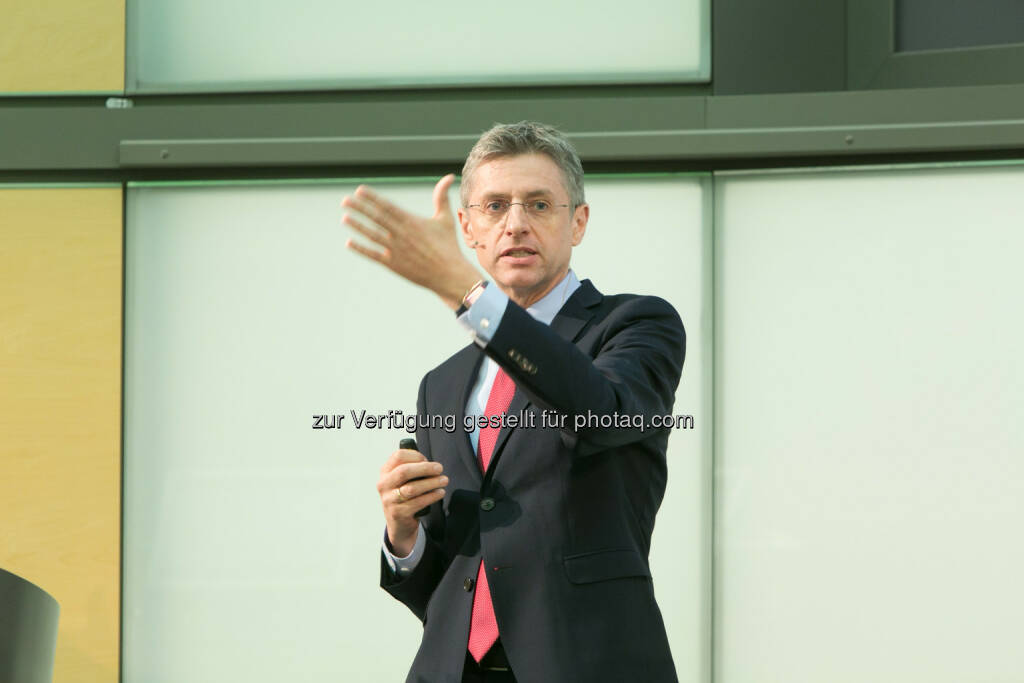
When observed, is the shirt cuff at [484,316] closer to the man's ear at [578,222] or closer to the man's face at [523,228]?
the man's face at [523,228]

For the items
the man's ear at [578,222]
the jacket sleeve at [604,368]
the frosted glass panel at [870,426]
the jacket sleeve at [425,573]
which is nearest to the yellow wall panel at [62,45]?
the frosted glass panel at [870,426]

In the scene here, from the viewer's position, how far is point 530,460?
208 cm

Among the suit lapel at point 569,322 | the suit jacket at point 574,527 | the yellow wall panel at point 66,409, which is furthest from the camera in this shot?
the yellow wall panel at point 66,409

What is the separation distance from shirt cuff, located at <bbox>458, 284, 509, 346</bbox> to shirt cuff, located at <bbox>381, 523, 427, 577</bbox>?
1.82ft

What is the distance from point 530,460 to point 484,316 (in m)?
0.38

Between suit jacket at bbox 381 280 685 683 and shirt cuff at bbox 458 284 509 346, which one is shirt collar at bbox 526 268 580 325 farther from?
shirt cuff at bbox 458 284 509 346

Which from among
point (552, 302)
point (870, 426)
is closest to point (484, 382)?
point (552, 302)

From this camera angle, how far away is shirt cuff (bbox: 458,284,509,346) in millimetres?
1780

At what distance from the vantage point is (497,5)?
4.87 m

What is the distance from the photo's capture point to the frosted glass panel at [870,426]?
446cm

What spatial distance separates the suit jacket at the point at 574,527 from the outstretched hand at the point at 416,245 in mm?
162

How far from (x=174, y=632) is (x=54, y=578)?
503 mm

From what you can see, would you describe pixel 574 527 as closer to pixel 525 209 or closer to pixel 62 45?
pixel 525 209

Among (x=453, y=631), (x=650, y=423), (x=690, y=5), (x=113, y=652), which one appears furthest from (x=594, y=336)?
(x=113, y=652)
